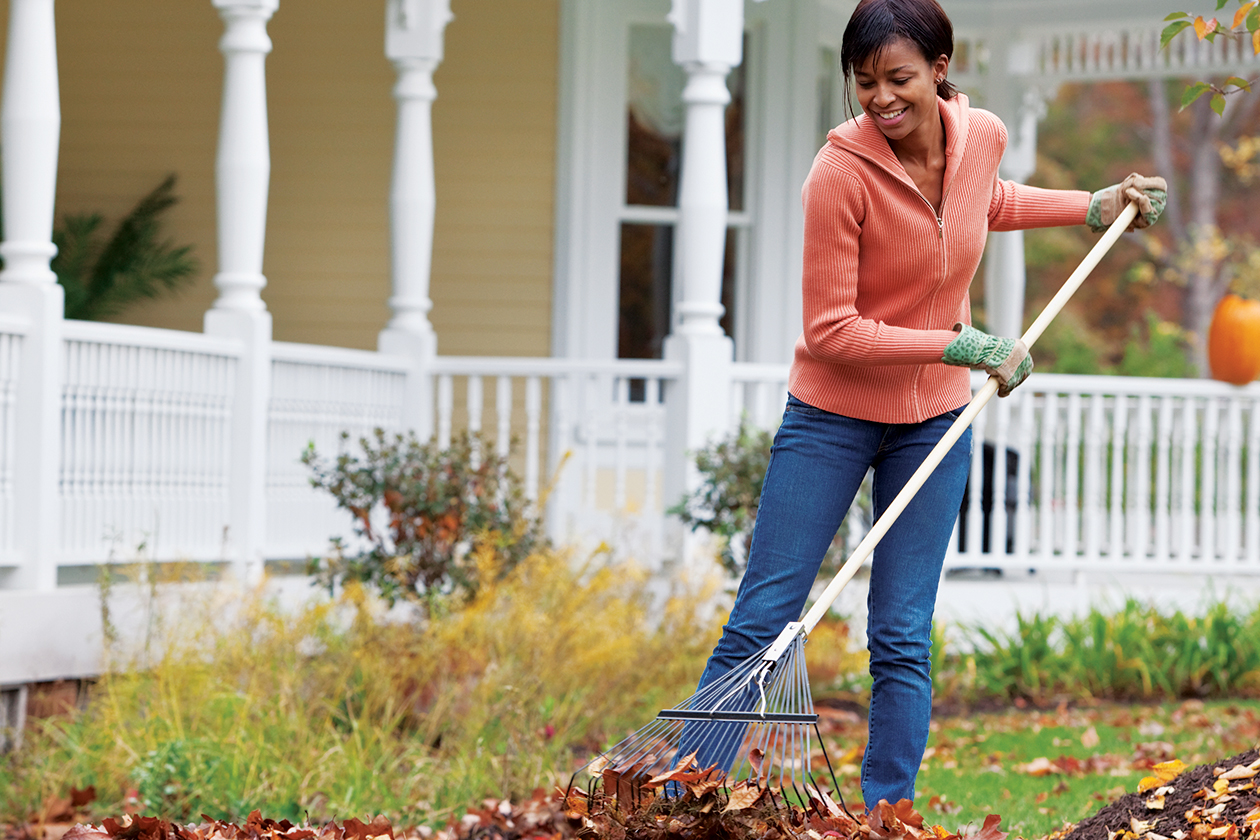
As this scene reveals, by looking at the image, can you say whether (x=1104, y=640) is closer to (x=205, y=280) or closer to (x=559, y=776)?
(x=559, y=776)

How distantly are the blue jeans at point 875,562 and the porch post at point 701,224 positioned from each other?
12.8 ft

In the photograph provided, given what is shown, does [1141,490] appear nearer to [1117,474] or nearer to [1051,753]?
[1117,474]

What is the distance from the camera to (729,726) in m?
2.88

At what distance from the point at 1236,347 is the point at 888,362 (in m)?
6.02

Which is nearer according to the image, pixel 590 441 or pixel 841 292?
pixel 841 292

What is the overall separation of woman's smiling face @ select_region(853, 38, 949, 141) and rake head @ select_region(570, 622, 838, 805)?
106 cm

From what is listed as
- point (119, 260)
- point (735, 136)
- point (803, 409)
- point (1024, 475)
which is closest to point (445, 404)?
point (119, 260)

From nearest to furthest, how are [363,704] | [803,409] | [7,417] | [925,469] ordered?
[925,469]
[803,409]
[363,704]
[7,417]

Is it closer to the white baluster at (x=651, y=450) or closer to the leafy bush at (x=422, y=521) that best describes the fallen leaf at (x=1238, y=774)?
the leafy bush at (x=422, y=521)

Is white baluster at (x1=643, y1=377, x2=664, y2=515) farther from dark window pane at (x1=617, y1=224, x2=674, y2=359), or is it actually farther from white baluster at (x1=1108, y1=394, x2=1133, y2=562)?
white baluster at (x1=1108, y1=394, x2=1133, y2=562)

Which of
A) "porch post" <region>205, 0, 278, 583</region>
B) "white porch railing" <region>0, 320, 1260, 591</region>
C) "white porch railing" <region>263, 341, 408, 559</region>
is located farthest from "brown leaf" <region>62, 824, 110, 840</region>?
"white porch railing" <region>263, 341, 408, 559</region>

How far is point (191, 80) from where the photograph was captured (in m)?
9.11

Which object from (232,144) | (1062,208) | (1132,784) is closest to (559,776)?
(1132,784)

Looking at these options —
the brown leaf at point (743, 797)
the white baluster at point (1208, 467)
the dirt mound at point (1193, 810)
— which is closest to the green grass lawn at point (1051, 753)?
the dirt mound at point (1193, 810)
